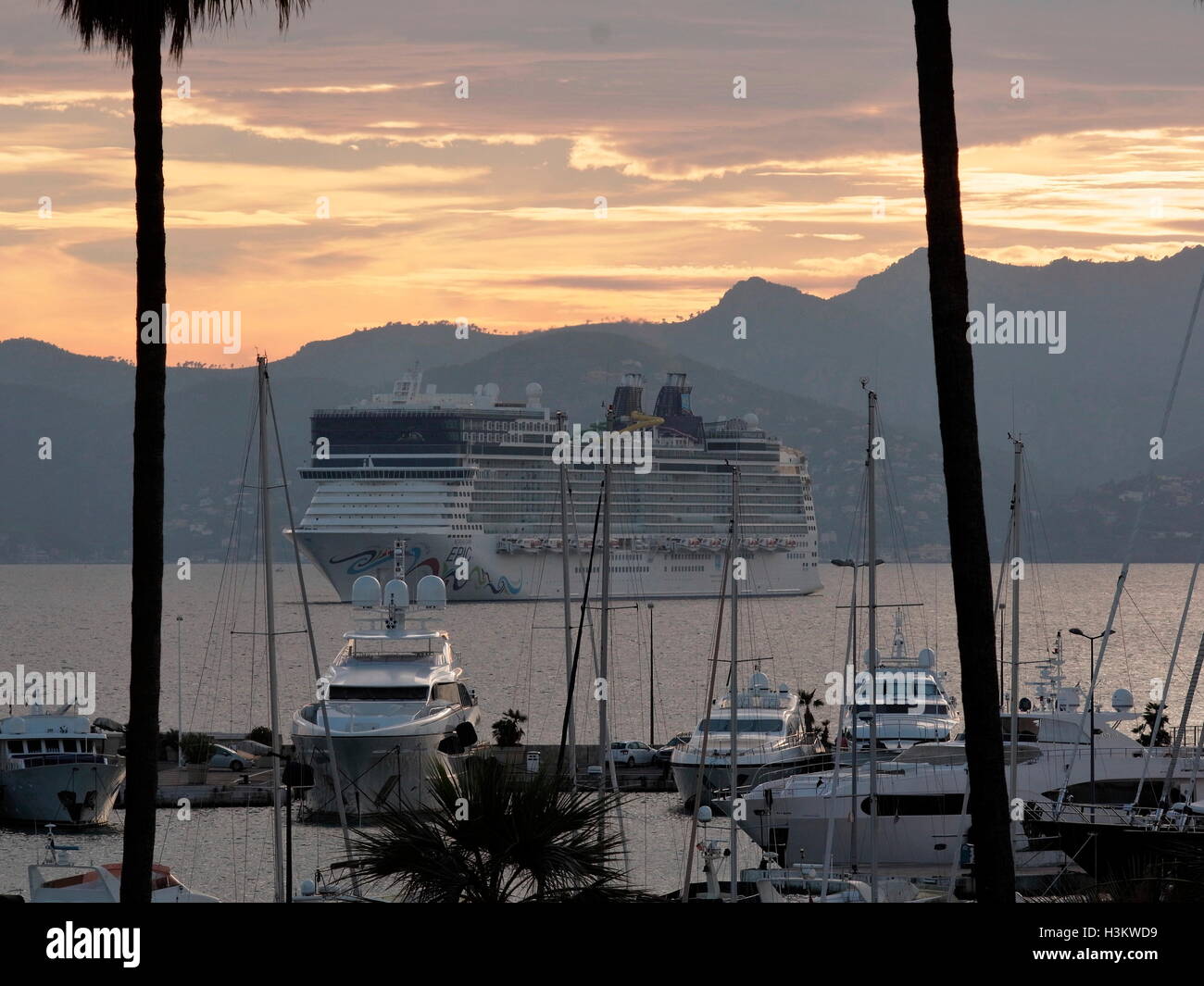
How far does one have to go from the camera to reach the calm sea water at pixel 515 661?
30.7m

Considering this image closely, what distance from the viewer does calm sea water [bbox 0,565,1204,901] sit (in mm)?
30734

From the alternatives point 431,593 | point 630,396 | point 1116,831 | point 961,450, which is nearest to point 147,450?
point 961,450

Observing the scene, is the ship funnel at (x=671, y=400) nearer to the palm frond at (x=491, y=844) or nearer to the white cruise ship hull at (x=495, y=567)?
the white cruise ship hull at (x=495, y=567)

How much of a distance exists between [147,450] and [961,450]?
4.62m

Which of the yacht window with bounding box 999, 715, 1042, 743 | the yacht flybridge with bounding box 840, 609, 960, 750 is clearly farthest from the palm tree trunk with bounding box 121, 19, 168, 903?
the yacht window with bounding box 999, 715, 1042, 743

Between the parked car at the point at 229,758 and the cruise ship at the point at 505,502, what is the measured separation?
65146 mm

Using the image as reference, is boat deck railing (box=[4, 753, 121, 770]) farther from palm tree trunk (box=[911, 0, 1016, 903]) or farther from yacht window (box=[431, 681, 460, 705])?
palm tree trunk (box=[911, 0, 1016, 903])

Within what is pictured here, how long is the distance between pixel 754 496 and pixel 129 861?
130691 millimetres

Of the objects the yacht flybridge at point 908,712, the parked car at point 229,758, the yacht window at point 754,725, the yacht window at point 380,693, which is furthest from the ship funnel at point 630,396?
the yacht window at point 380,693

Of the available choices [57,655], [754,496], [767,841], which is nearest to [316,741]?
[767,841]

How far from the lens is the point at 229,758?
132 feet

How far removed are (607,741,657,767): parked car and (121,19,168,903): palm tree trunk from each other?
30598 millimetres

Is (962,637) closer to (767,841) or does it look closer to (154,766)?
(154,766)

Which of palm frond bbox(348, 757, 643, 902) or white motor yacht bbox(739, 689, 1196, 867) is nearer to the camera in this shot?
palm frond bbox(348, 757, 643, 902)
